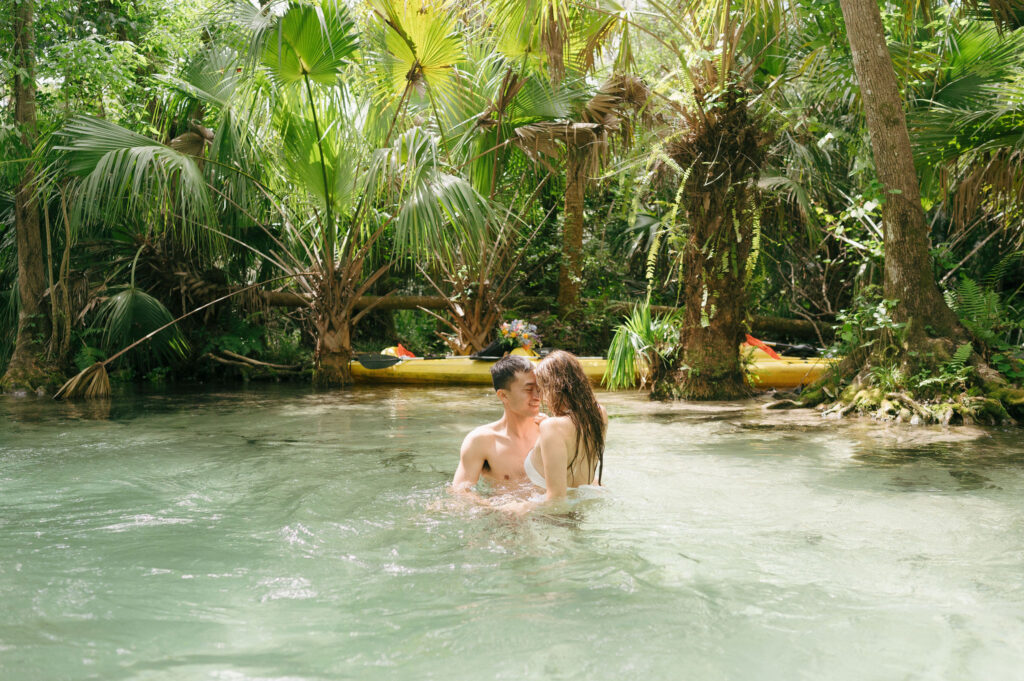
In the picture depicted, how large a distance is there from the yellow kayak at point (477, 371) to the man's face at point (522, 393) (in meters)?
6.35

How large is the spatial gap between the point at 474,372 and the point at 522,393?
754 centimetres

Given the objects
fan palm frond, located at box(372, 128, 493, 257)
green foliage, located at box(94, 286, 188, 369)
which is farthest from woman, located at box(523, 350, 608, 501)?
green foliage, located at box(94, 286, 188, 369)

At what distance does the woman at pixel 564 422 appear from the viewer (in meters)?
4.14

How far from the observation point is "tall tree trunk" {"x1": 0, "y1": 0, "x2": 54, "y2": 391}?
11.0m

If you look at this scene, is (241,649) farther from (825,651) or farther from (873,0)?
(873,0)

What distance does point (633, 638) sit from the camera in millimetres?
2820

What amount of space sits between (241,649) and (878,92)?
7440 millimetres

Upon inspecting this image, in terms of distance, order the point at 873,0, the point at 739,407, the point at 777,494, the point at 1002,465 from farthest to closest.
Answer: the point at 739,407
the point at 873,0
the point at 1002,465
the point at 777,494

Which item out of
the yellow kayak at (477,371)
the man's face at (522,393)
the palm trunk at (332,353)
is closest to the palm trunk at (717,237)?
the yellow kayak at (477,371)

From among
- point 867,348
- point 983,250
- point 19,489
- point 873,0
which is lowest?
point 19,489

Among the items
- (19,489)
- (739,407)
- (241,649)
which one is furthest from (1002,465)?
(19,489)

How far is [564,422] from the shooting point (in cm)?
417

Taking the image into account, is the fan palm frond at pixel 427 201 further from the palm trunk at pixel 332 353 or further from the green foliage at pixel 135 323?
the green foliage at pixel 135 323

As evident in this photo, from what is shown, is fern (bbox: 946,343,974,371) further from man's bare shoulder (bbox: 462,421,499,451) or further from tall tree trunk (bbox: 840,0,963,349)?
man's bare shoulder (bbox: 462,421,499,451)
